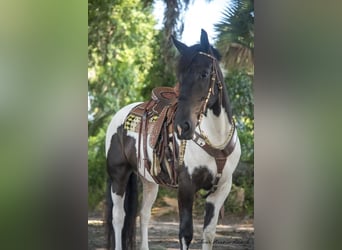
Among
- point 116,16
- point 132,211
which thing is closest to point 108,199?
point 132,211

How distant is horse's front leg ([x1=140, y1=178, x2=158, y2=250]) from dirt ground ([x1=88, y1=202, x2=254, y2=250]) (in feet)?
0.06

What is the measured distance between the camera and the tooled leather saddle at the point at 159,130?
2.18 metres

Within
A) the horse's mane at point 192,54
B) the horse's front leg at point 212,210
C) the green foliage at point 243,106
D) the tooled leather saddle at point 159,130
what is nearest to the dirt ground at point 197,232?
the horse's front leg at point 212,210

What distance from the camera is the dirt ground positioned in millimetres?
2154

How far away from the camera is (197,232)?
2.17 m

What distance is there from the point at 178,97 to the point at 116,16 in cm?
37

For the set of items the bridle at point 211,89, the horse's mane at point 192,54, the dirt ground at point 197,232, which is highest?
the horse's mane at point 192,54

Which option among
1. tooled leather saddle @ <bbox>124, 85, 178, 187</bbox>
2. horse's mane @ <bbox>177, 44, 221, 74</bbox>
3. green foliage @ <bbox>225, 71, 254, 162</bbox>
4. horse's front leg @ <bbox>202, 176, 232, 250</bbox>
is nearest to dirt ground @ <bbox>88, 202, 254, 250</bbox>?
horse's front leg @ <bbox>202, 176, 232, 250</bbox>

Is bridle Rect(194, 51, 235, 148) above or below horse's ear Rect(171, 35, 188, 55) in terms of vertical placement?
below

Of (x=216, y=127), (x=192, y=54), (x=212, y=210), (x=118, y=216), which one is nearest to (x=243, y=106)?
(x=216, y=127)

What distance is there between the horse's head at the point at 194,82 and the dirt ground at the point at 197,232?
29 cm

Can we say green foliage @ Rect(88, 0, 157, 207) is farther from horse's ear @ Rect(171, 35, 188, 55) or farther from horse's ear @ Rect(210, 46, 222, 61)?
horse's ear @ Rect(210, 46, 222, 61)

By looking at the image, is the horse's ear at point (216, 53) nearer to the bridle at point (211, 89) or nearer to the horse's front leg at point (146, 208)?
the bridle at point (211, 89)

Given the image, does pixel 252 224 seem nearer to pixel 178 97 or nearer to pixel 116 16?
pixel 178 97
